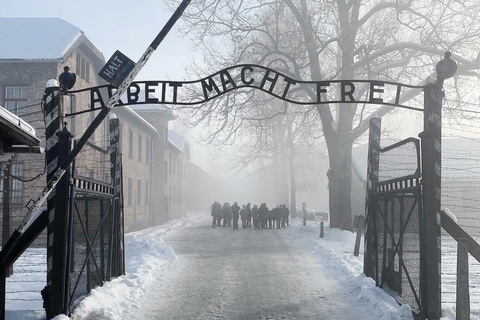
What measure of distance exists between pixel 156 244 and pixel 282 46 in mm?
10235

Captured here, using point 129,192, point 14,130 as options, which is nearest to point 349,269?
point 14,130

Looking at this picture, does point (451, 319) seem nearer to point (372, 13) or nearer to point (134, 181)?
point (372, 13)

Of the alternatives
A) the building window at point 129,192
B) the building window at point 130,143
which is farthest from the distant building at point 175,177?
the building window at point 129,192

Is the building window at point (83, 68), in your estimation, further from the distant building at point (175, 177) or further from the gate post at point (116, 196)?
the distant building at point (175, 177)

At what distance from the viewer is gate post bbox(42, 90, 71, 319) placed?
650 cm

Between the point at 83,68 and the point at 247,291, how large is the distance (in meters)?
17.1

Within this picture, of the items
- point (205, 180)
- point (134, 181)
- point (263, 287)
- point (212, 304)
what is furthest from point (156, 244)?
point (205, 180)

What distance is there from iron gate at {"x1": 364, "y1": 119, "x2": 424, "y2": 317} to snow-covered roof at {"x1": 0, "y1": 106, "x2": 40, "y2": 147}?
545cm

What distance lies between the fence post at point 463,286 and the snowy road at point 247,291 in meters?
1.69

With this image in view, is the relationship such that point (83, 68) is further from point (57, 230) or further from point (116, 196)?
point (57, 230)

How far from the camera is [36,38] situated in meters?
21.4

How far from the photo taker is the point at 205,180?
86875 millimetres

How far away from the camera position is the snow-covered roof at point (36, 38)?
20.2m

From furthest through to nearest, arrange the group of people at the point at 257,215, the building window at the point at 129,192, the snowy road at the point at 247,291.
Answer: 1. the building window at the point at 129,192
2. the group of people at the point at 257,215
3. the snowy road at the point at 247,291
